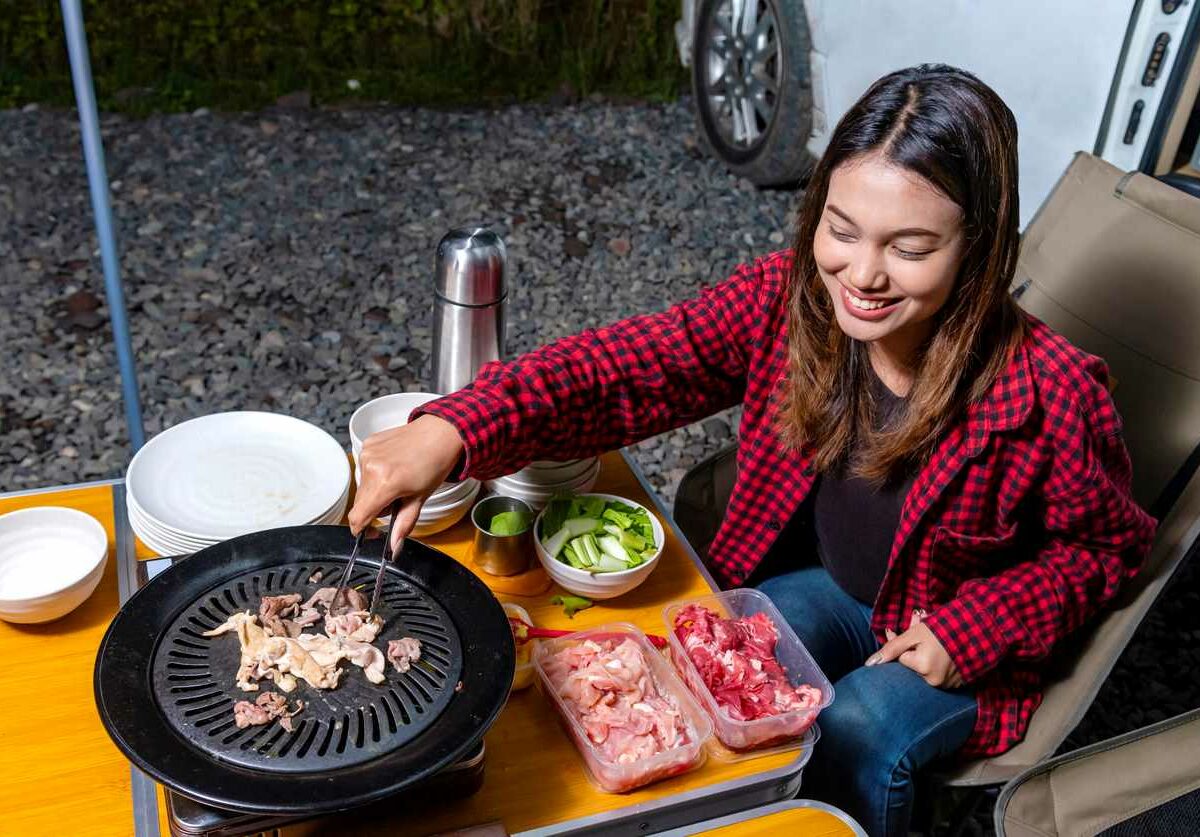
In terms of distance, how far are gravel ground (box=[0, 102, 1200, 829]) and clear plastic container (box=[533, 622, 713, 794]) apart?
1.76 m

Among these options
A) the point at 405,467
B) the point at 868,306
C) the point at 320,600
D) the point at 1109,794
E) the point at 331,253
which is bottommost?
the point at 331,253

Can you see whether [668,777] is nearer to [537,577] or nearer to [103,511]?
[537,577]

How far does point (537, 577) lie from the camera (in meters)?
1.91

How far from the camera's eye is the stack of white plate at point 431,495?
76.0 inches

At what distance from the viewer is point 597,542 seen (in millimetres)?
1903

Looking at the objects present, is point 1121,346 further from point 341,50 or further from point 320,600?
point 341,50

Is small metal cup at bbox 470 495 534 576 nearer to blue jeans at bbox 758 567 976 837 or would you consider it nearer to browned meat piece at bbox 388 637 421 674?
browned meat piece at bbox 388 637 421 674

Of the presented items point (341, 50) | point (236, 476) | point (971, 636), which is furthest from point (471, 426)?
point (341, 50)

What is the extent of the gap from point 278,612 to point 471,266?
0.81 meters

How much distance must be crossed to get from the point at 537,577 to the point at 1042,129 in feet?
9.00

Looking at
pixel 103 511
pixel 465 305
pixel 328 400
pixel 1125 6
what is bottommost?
pixel 328 400

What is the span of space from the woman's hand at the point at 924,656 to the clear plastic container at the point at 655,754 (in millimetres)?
539

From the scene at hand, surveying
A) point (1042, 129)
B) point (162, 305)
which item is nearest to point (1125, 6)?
point (1042, 129)

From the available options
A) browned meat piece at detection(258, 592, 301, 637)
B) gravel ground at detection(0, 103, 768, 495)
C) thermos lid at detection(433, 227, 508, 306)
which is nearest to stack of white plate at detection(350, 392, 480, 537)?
thermos lid at detection(433, 227, 508, 306)
